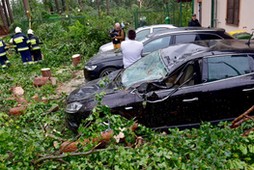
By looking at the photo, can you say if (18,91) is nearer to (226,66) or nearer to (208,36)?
(208,36)

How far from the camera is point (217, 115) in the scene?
4.32 m

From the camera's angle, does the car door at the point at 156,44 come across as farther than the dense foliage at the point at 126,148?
Yes

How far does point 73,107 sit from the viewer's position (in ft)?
14.9

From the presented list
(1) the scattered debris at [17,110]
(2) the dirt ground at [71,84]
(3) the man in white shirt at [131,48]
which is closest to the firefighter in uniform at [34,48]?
(2) the dirt ground at [71,84]

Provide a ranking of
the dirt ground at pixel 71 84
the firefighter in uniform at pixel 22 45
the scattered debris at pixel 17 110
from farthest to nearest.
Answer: the firefighter in uniform at pixel 22 45, the dirt ground at pixel 71 84, the scattered debris at pixel 17 110

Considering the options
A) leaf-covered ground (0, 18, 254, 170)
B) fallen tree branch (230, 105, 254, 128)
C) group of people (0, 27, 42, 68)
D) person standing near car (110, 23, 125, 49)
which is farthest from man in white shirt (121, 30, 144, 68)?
group of people (0, 27, 42, 68)

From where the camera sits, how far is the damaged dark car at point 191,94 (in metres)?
4.23

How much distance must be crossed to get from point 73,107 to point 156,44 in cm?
356

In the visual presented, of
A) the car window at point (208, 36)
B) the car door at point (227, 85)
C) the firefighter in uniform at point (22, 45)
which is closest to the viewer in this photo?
the car door at point (227, 85)

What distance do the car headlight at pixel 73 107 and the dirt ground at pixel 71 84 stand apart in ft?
9.96

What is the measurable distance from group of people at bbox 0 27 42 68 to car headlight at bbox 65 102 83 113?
7.08 metres

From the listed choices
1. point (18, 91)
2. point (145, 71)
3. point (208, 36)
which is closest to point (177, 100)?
point (145, 71)

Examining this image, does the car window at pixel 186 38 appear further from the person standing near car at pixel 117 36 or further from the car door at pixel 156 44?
the person standing near car at pixel 117 36

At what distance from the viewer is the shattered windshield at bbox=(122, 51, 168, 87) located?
4582mm
